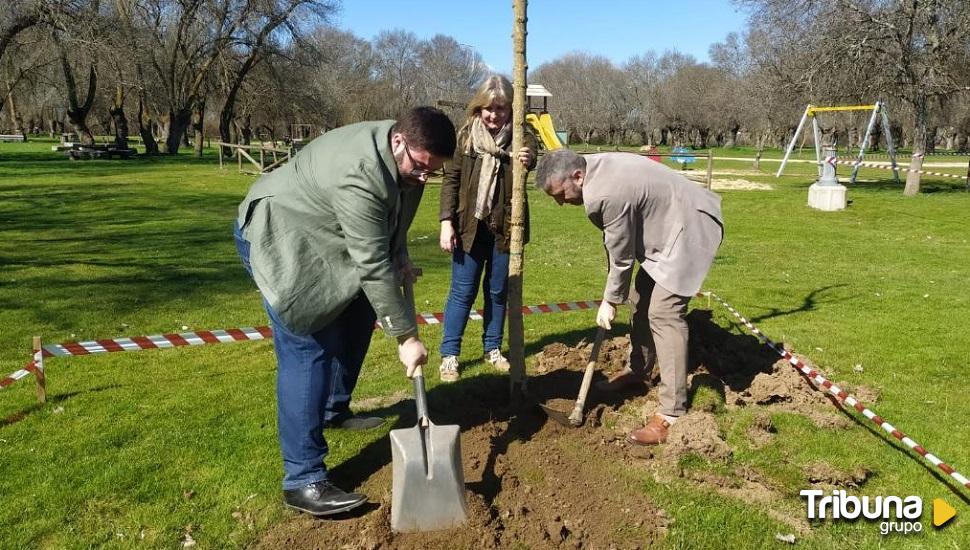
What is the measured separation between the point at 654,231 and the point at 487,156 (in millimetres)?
1278

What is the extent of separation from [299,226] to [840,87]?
21.1 meters

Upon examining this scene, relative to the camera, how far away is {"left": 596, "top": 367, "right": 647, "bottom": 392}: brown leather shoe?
492 centimetres

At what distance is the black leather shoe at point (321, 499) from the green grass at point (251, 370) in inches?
5.8

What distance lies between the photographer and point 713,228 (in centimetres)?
403

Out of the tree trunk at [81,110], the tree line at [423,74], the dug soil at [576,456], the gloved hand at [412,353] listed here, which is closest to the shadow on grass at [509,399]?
the dug soil at [576,456]

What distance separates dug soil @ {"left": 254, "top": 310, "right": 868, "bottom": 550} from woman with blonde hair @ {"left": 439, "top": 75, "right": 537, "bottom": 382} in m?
0.56

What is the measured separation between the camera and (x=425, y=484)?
3.11 meters

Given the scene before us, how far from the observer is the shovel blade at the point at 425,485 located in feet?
10.2

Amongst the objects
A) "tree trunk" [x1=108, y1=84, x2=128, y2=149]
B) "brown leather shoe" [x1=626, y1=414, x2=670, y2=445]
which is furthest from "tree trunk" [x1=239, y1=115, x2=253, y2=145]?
"brown leather shoe" [x1=626, y1=414, x2=670, y2=445]

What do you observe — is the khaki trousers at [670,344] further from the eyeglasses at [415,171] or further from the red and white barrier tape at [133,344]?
the red and white barrier tape at [133,344]

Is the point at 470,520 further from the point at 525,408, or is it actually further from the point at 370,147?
the point at 370,147

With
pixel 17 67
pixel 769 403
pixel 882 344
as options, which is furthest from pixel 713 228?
pixel 17 67

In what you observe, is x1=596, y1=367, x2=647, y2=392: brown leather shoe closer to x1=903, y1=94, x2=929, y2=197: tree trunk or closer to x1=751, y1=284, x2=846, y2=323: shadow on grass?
x1=751, y1=284, x2=846, y2=323: shadow on grass

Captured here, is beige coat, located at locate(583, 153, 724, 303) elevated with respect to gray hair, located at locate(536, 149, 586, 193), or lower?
lower
